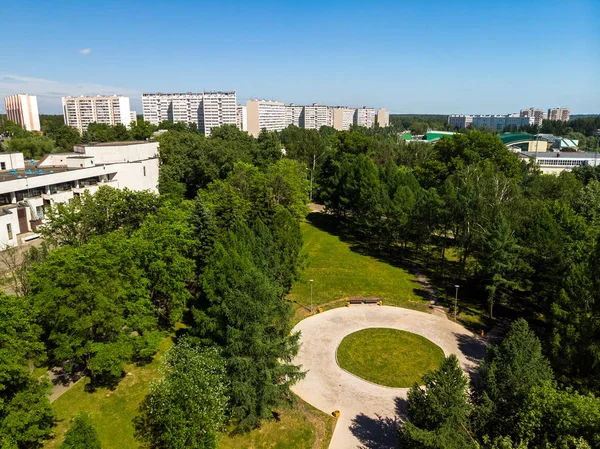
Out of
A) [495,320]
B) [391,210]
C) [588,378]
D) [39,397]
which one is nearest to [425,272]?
[391,210]

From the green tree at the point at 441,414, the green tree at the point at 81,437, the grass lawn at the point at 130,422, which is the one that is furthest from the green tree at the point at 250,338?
the green tree at the point at 441,414

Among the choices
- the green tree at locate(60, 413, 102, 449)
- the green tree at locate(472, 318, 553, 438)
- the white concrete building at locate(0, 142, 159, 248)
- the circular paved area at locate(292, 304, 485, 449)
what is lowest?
the circular paved area at locate(292, 304, 485, 449)

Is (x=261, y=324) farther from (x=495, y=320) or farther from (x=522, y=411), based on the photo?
(x=495, y=320)

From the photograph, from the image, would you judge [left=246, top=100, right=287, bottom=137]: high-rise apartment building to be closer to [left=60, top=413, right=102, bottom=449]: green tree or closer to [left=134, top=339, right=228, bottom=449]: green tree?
[left=134, top=339, right=228, bottom=449]: green tree

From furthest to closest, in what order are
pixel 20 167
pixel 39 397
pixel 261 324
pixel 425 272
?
pixel 20 167, pixel 425 272, pixel 261 324, pixel 39 397

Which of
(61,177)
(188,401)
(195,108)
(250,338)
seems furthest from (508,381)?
(195,108)

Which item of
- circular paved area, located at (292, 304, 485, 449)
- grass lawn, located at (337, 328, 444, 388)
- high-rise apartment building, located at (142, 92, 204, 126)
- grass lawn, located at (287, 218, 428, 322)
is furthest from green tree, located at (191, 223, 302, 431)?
high-rise apartment building, located at (142, 92, 204, 126)
